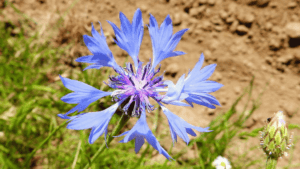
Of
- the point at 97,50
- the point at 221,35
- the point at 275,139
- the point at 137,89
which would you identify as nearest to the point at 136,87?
the point at 137,89

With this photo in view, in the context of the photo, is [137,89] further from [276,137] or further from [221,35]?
[221,35]

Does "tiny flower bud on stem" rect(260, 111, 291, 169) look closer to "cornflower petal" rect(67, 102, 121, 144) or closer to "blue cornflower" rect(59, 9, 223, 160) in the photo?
"blue cornflower" rect(59, 9, 223, 160)

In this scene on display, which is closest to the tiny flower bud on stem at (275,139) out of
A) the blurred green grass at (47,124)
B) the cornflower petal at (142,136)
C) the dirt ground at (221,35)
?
the cornflower petal at (142,136)

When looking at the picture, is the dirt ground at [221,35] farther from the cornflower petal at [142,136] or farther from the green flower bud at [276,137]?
the cornflower petal at [142,136]

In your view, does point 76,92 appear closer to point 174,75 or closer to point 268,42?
point 174,75

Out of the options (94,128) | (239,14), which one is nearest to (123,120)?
(94,128)

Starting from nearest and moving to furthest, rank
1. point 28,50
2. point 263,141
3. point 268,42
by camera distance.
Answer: point 263,141, point 28,50, point 268,42
